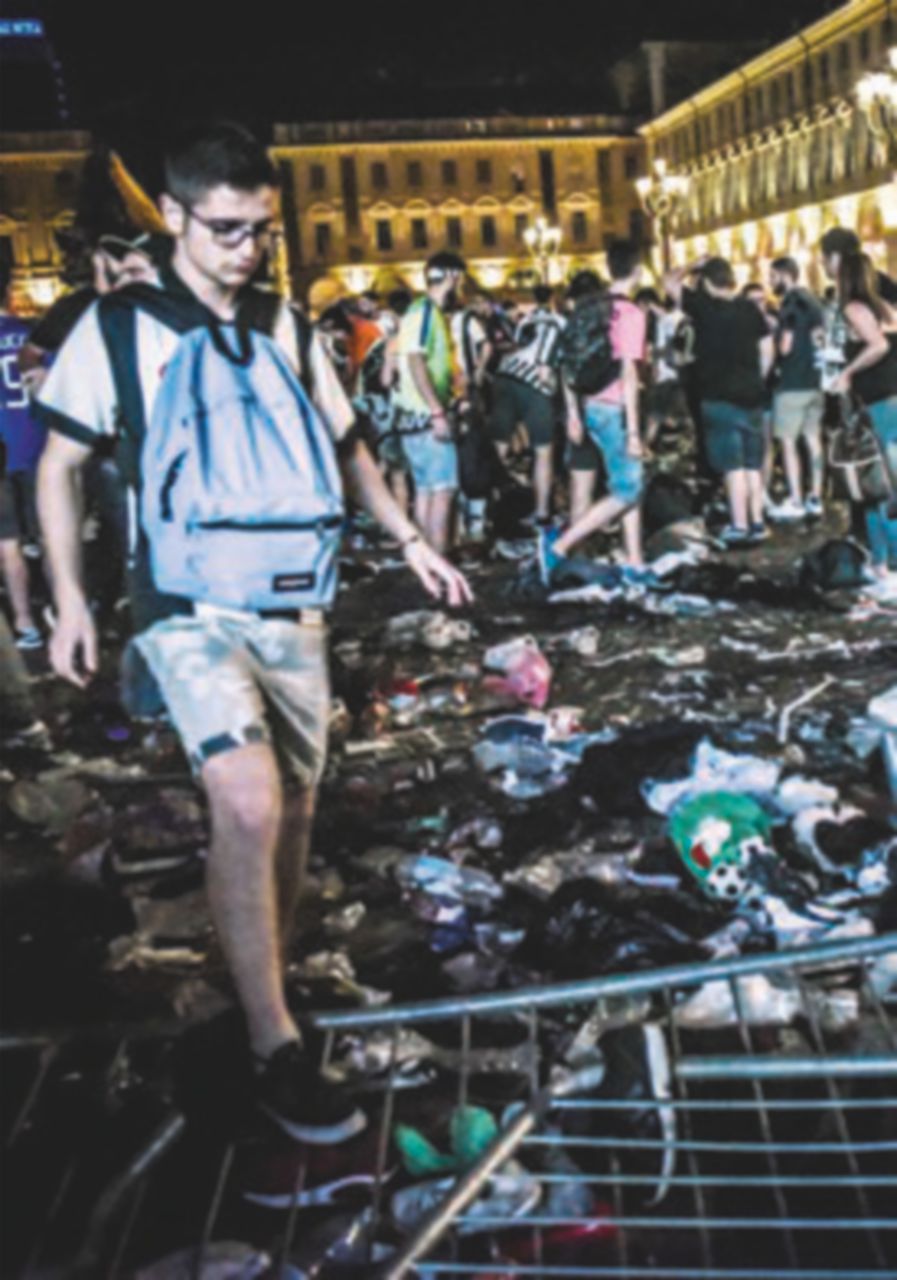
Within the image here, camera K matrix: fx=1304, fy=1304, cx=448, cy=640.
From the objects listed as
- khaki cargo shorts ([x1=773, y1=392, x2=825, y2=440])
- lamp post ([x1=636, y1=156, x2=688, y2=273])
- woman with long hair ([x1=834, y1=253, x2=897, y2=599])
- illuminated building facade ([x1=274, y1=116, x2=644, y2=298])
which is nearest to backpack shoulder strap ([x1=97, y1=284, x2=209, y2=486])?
woman with long hair ([x1=834, y1=253, x2=897, y2=599])

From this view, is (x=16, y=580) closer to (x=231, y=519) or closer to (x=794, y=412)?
(x=231, y=519)

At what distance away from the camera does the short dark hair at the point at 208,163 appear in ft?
9.41

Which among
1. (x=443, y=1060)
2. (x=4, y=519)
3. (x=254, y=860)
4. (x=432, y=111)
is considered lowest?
(x=443, y=1060)

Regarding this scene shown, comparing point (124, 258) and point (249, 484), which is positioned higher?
point (124, 258)

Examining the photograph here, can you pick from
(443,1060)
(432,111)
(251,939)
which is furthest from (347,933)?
(432,111)

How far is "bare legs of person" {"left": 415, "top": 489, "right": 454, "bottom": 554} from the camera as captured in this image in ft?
30.2

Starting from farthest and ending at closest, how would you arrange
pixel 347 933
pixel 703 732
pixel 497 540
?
pixel 497 540 → pixel 703 732 → pixel 347 933

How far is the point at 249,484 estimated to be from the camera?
2.85 meters

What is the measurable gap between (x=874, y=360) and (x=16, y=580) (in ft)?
17.1

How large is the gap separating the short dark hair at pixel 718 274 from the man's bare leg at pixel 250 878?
803 cm

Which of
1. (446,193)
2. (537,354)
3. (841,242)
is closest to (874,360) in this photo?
(841,242)

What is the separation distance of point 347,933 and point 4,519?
425 cm

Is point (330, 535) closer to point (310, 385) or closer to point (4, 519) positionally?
point (310, 385)

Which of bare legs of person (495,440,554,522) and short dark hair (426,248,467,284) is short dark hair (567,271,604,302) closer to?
short dark hair (426,248,467,284)
